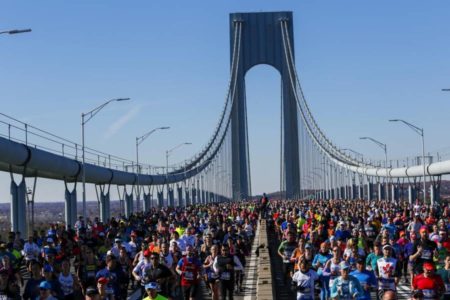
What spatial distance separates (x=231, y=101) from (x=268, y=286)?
118927mm

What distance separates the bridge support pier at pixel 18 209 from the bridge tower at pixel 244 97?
93553mm

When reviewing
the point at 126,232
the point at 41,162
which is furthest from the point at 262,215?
the point at 126,232

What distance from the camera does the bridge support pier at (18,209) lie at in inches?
1256

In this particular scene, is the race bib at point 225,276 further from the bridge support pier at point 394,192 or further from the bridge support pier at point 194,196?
the bridge support pier at point 194,196

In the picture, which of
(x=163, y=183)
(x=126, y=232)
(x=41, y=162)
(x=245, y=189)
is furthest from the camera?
(x=245, y=189)

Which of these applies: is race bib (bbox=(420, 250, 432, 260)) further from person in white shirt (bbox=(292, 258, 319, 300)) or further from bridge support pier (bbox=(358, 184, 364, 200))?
bridge support pier (bbox=(358, 184, 364, 200))

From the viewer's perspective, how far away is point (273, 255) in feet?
95.8

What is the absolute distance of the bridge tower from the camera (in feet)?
413

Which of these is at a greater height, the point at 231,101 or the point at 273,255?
the point at 231,101

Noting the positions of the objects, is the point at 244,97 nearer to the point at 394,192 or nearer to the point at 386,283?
the point at 394,192

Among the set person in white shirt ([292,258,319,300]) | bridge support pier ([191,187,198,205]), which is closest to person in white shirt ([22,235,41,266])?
person in white shirt ([292,258,319,300])

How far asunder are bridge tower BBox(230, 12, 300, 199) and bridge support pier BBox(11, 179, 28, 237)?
93553mm

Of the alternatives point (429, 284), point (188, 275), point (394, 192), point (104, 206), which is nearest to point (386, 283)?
point (429, 284)

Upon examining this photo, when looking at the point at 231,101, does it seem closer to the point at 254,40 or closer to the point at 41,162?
the point at 254,40
